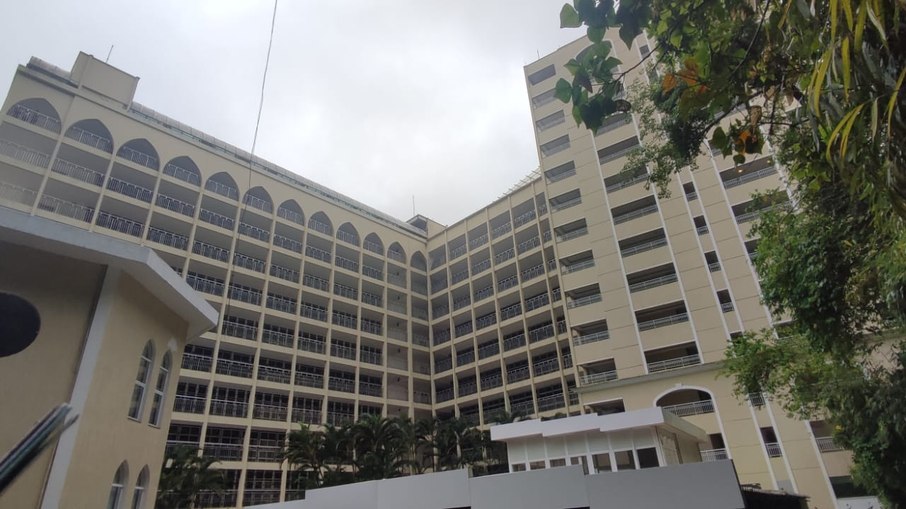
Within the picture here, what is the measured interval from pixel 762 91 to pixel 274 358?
35.5 m

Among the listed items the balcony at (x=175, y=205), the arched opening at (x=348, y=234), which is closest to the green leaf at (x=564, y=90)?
the balcony at (x=175, y=205)

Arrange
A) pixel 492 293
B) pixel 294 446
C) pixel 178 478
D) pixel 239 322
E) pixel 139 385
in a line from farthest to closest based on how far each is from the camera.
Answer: pixel 492 293 < pixel 239 322 < pixel 294 446 < pixel 178 478 < pixel 139 385

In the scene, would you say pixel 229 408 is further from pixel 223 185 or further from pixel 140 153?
pixel 140 153

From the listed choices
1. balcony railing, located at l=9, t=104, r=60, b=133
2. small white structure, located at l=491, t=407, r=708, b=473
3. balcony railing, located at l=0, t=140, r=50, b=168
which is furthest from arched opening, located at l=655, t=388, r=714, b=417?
balcony railing, located at l=9, t=104, r=60, b=133

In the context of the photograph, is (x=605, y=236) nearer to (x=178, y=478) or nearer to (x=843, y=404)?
(x=843, y=404)

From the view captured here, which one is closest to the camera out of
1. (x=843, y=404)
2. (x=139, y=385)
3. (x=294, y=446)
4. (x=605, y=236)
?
(x=139, y=385)

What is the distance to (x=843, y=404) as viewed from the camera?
12570mm

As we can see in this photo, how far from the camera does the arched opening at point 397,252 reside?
4606 cm

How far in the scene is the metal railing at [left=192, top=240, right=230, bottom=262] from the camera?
112 ft

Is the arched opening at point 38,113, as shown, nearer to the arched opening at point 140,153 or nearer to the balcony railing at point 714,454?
the arched opening at point 140,153

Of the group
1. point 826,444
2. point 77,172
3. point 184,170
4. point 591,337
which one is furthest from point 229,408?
point 826,444

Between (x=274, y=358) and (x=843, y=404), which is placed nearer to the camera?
(x=843, y=404)

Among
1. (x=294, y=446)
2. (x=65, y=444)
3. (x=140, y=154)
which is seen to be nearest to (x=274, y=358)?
(x=294, y=446)

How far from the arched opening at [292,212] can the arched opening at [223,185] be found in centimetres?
343
